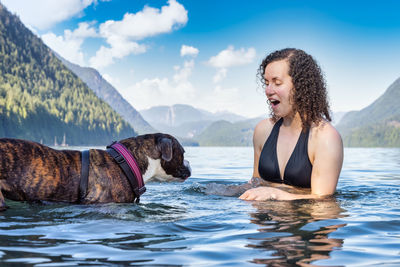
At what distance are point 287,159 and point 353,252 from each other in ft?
10.1

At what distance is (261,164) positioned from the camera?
22.6ft

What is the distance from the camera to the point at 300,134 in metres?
6.41

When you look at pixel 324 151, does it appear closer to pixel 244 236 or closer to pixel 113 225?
pixel 244 236

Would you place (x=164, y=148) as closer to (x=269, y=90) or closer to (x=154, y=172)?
(x=154, y=172)

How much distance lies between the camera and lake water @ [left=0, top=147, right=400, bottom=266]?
10.6 ft

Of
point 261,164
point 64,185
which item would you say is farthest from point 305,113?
point 64,185

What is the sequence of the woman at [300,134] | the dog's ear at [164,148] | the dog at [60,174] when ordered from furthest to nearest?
the dog's ear at [164,148] < the woman at [300,134] < the dog at [60,174]

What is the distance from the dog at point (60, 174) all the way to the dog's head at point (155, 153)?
0.6 inches

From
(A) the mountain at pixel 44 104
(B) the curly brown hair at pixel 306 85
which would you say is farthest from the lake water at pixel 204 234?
(A) the mountain at pixel 44 104

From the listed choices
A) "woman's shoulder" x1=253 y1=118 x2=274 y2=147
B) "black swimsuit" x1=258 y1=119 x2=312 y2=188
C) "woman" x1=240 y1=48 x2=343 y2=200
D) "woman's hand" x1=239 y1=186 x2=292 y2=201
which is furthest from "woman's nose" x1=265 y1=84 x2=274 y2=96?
"woman's hand" x1=239 y1=186 x2=292 y2=201

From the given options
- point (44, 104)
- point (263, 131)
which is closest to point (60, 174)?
point (263, 131)

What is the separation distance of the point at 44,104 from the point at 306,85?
148m

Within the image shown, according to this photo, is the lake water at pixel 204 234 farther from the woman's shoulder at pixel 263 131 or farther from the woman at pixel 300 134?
the woman's shoulder at pixel 263 131

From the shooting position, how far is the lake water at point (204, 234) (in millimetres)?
3232
